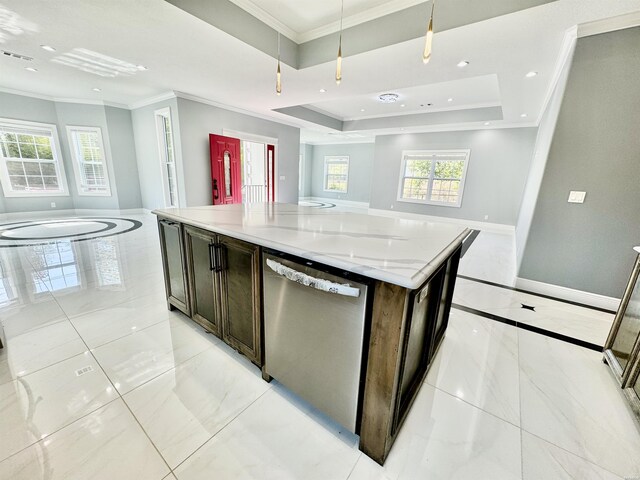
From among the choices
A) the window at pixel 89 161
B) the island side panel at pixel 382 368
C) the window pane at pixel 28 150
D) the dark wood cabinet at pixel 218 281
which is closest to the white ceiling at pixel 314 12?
the dark wood cabinet at pixel 218 281

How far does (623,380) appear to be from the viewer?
1.54 m

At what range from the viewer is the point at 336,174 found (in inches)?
451

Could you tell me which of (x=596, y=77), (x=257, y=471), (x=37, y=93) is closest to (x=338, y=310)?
(x=257, y=471)

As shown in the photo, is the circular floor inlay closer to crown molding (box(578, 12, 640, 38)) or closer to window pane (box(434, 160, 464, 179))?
crown molding (box(578, 12, 640, 38))

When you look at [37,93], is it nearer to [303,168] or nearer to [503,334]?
[303,168]

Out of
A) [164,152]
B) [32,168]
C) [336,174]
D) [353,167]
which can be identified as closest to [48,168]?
[32,168]

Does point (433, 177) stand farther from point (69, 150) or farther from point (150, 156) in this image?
point (69, 150)

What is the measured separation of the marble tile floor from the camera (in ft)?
3.67

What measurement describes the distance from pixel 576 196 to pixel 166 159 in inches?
281

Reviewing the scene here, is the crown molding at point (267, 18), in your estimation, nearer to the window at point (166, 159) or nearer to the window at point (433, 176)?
the window at point (166, 159)

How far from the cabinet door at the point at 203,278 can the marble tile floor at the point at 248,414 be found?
0.19m

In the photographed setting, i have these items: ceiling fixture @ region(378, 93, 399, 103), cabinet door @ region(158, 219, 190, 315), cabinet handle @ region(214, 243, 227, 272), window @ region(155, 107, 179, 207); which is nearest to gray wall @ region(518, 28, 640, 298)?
ceiling fixture @ region(378, 93, 399, 103)

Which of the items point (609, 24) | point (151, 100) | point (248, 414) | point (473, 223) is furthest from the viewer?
point (473, 223)

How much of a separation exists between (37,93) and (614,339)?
32.4 ft
